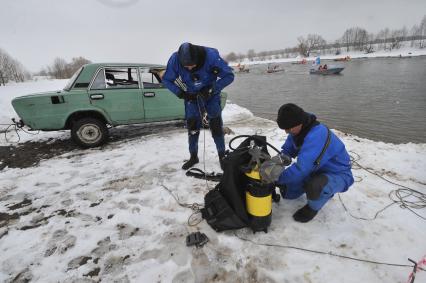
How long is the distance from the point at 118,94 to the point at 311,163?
13.7 ft

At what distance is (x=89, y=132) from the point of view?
5.09 metres

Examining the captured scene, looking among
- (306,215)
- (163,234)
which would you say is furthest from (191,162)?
(306,215)

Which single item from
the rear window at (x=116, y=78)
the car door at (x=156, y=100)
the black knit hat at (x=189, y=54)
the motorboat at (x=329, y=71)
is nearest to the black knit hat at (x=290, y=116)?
the black knit hat at (x=189, y=54)

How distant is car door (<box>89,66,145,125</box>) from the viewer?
16.1ft

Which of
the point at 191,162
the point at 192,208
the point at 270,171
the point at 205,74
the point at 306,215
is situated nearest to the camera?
the point at 270,171

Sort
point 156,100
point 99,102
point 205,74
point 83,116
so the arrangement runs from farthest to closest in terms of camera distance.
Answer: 1. point 156,100
2. point 83,116
3. point 99,102
4. point 205,74

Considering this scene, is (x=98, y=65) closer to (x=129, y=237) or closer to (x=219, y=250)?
(x=129, y=237)

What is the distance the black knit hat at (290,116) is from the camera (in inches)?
96.7

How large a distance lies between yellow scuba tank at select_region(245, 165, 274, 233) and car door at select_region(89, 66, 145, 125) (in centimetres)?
367

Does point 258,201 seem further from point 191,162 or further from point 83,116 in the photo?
point 83,116

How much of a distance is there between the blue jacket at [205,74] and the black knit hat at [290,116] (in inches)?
56.3

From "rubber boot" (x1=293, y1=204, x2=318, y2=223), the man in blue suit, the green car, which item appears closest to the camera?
"rubber boot" (x1=293, y1=204, x2=318, y2=223)

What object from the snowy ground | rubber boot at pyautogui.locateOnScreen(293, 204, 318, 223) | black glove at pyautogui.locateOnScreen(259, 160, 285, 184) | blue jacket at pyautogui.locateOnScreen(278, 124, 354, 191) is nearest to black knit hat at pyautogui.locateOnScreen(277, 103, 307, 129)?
blue jacket at pyautogui.locateOnScreen(278, 124, 354, 191)

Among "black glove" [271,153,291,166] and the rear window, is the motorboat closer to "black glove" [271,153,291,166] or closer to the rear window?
the rear window
